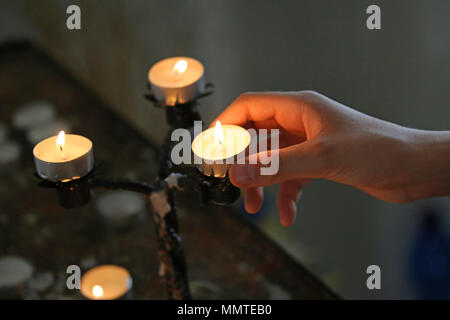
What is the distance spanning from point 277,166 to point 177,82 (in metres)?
0.23

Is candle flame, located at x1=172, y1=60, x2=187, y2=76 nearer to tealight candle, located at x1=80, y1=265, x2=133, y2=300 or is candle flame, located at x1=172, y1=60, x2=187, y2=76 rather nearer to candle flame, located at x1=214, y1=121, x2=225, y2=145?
candle flame, located at x1=214, y1=121, x2=225, y2=145

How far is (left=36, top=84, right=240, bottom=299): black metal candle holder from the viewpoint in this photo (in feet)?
1.93

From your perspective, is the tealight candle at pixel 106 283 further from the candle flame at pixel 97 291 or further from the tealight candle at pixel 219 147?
the tealight candle at pixel 219 147

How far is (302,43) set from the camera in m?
1.34

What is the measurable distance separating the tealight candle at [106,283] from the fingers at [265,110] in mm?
307

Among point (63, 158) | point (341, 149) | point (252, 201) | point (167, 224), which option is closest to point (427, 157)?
point (341, 149)

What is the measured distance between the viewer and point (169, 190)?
2.09 feet

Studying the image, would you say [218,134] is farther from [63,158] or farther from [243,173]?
[63,158]

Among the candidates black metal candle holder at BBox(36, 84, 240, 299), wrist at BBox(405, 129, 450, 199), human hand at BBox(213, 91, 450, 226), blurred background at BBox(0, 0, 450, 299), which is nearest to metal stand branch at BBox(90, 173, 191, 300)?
black metal candle holder at BBox(36, 84, 240, 299)

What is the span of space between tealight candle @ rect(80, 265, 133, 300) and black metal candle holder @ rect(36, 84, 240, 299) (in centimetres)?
12

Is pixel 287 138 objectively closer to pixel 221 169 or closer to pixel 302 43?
pixel 221 169

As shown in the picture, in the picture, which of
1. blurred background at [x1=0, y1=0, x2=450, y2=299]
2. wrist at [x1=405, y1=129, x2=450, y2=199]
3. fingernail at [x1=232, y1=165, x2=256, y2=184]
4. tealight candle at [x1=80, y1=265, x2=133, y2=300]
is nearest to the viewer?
fingernail at [x1=232, y1=165, x2=256, y2=184]

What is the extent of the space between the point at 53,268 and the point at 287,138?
18.5 inches
